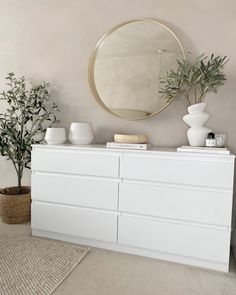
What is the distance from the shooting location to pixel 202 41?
7.41ft

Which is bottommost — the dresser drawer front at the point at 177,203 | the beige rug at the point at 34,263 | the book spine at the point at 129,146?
the beige rug at the point at 34,263

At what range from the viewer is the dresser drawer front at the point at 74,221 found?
2121mm

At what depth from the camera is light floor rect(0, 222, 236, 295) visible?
5.38ft

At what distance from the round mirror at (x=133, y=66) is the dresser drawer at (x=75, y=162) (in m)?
0.54

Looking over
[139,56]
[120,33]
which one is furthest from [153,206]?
[120,33]

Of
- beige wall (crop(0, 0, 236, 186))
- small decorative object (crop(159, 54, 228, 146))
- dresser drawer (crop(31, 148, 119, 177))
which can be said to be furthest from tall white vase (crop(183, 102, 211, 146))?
dresser drawer (crop(31, 148, 119, 177))

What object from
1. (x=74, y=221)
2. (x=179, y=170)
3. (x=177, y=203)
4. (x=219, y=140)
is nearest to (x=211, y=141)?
(x=219, y=140)

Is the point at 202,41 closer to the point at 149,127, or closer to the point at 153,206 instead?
the point at 149,127

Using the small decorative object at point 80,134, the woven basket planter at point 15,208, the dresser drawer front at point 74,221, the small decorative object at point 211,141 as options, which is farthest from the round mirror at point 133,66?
the woven basket planter at point 15,208

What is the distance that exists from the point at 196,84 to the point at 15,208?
198cm

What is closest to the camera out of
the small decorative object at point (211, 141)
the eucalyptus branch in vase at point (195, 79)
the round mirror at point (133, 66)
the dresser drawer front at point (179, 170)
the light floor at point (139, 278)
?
the light floor at point (139, 278)

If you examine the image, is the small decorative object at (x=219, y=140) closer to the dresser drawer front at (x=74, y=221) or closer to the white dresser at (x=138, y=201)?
the white dresser at (x=138, y=201)

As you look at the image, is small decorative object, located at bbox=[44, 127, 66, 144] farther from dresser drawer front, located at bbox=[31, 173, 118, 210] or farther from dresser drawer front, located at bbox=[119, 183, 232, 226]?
dresser drawer front, located at bbox=[119, 183, 232, 226]

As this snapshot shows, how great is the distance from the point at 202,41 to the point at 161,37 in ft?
1.12
